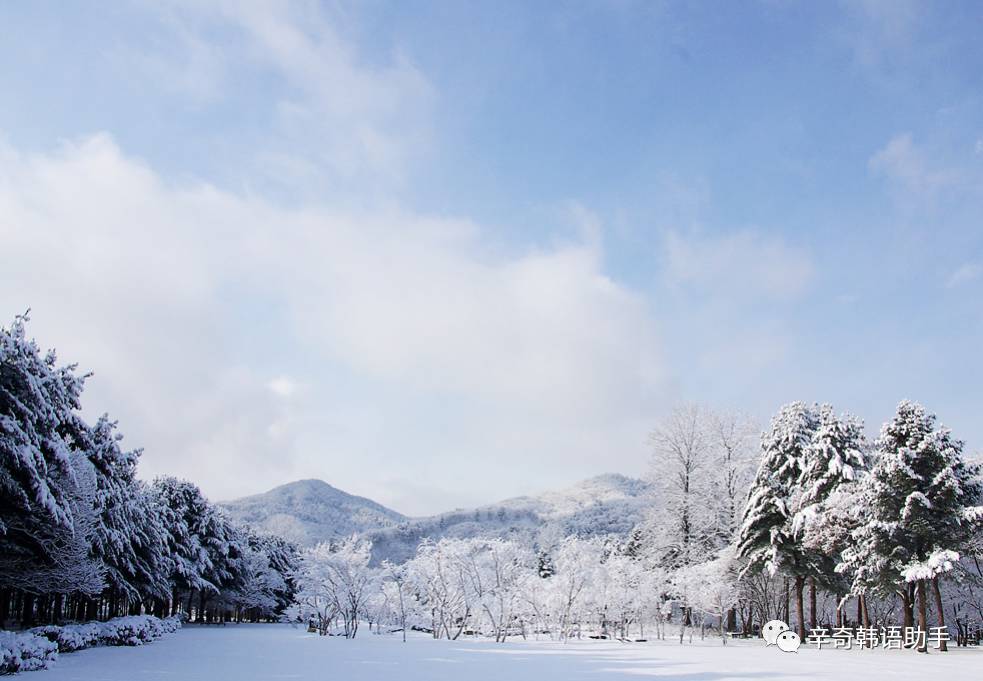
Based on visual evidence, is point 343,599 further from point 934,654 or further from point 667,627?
point 934,654

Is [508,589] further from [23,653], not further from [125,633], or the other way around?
[23,653]

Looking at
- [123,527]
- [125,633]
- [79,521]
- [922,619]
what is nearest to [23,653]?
[79,521]

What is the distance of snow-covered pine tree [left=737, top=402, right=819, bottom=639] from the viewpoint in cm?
3606

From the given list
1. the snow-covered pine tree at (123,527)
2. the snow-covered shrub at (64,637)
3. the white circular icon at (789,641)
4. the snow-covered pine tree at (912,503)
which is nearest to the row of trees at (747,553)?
the snow-covered pine tree at (912,503)

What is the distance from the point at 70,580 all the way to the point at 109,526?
9.61 meters

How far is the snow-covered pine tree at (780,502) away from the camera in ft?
118

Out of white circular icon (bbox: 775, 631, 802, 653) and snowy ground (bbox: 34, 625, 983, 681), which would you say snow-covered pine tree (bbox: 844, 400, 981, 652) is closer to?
snowy ground (bbox: 34, 625, 983, 681)

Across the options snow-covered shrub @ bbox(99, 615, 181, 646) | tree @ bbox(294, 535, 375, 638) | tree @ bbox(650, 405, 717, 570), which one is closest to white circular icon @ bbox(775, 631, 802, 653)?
tree @ bbox(650, 405, 717, 570)

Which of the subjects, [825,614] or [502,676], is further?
[825,614]

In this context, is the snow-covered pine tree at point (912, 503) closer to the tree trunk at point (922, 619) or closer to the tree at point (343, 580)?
the tree trunk at point (922, 619)

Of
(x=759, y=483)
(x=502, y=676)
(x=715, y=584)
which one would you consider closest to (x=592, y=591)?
(x=715, y=584)

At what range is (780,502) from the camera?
36.5 meters

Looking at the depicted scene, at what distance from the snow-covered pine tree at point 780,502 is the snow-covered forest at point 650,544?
0.12 m

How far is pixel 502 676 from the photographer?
677 inches
